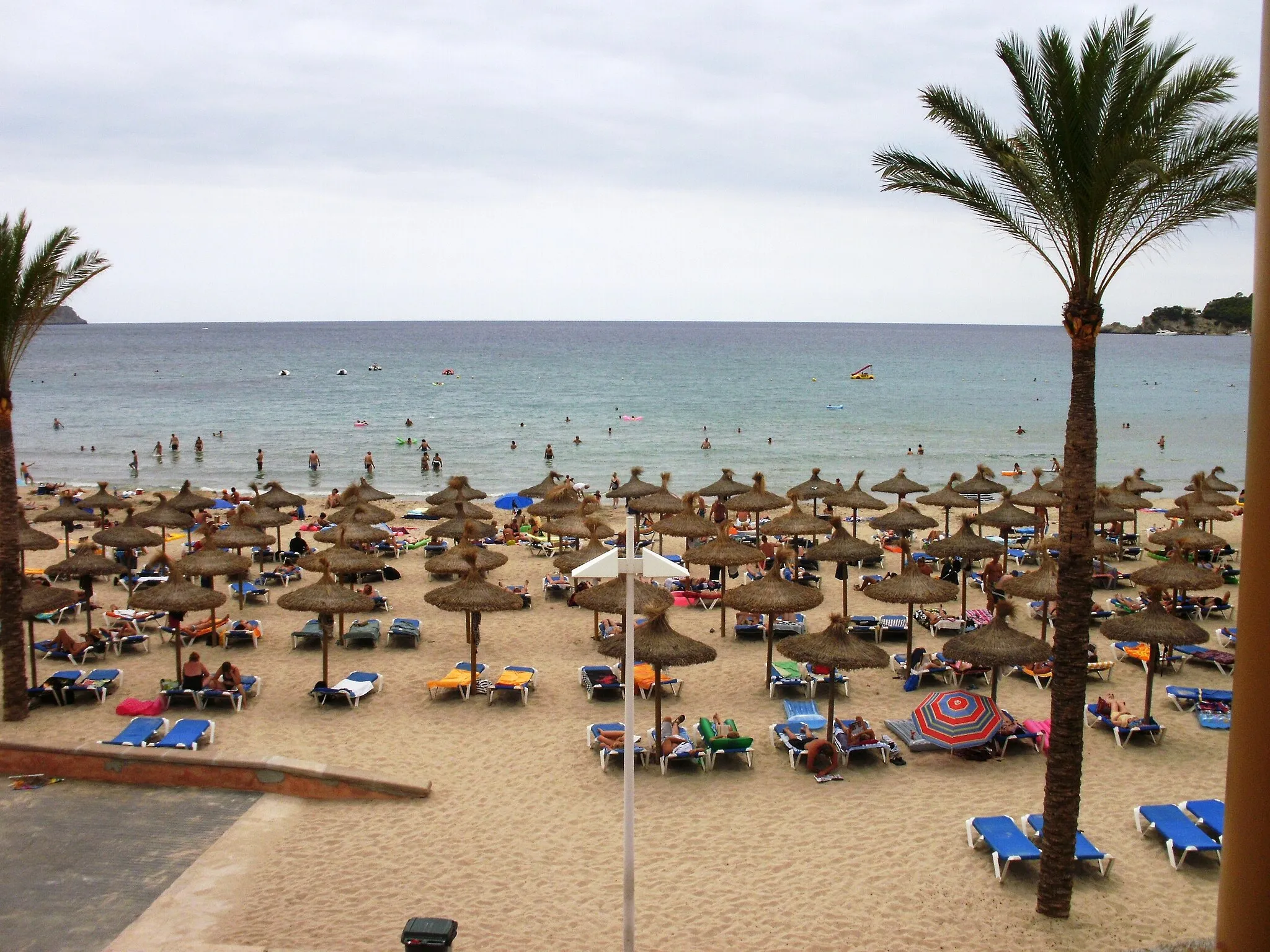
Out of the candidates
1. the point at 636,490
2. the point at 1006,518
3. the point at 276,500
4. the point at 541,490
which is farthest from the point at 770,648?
the point at 276,500

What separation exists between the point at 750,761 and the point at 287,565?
14.1 metres

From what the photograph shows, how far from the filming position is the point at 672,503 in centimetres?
2234

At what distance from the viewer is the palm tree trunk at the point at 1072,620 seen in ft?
27.6

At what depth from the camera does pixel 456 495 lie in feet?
78.8

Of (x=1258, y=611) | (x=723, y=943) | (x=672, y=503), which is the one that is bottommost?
(x=723, y=943)

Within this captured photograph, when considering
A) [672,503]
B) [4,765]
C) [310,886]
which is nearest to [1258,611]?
[310,886]

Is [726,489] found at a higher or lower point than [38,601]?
higher

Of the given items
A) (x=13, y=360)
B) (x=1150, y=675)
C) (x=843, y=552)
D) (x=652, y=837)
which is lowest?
(x=652, y=837)

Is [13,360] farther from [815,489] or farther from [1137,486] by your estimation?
[1137,486]

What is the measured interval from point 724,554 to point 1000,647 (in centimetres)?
552

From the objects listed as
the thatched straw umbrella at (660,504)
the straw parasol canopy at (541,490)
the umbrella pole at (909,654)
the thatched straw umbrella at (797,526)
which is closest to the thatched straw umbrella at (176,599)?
the thatched straw umbrella at (660,504)

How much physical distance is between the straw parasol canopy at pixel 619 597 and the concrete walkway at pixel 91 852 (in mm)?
5550

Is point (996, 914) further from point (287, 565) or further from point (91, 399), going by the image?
point (91, 399)

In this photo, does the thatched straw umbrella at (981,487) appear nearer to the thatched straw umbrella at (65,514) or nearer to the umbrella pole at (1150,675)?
the umbrella pole at (1150,675)
